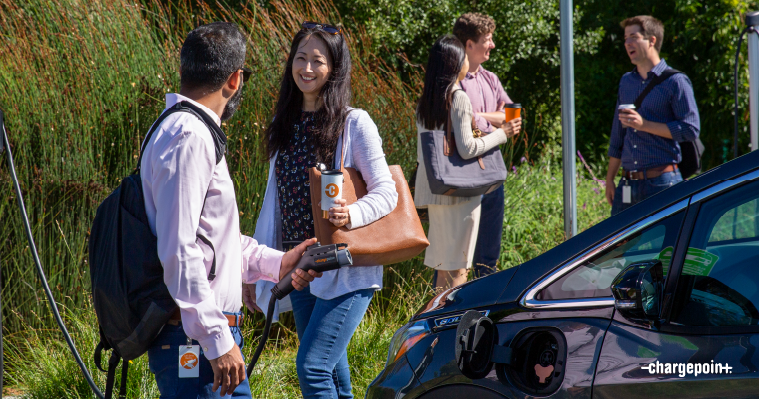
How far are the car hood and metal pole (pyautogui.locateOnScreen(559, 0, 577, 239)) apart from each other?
2086 millimetres

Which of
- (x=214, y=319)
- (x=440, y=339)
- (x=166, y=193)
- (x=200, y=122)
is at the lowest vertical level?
(x=440, y=339)

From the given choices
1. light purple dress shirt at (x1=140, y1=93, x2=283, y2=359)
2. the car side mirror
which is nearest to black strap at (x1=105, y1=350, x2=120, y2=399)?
light purple dress shirt at (x1=140, y1=93, x2=283, y2=359)

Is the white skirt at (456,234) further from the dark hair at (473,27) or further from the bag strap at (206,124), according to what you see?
the bag strap at (206,124)

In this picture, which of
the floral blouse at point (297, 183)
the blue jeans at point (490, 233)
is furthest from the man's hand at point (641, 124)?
the floral blouse at point (297, 183)

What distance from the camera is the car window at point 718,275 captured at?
5.58 ft

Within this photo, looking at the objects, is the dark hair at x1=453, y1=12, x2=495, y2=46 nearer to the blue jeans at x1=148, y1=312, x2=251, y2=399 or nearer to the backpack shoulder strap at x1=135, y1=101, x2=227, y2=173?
the backpack shoulder strap at x1=135, y1=101, x2=227, y2=173

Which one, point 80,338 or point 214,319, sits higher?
point 214,319

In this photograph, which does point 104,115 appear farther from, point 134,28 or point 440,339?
point 440,339

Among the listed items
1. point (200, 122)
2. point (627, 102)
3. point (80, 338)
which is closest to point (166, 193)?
point (200, 122)

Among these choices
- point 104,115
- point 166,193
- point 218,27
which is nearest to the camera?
point 166,193

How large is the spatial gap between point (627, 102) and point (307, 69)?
3.04 meters

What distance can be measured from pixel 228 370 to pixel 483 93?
331cm

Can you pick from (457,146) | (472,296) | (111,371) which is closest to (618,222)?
(472,296)

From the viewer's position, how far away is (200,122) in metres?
1.97
